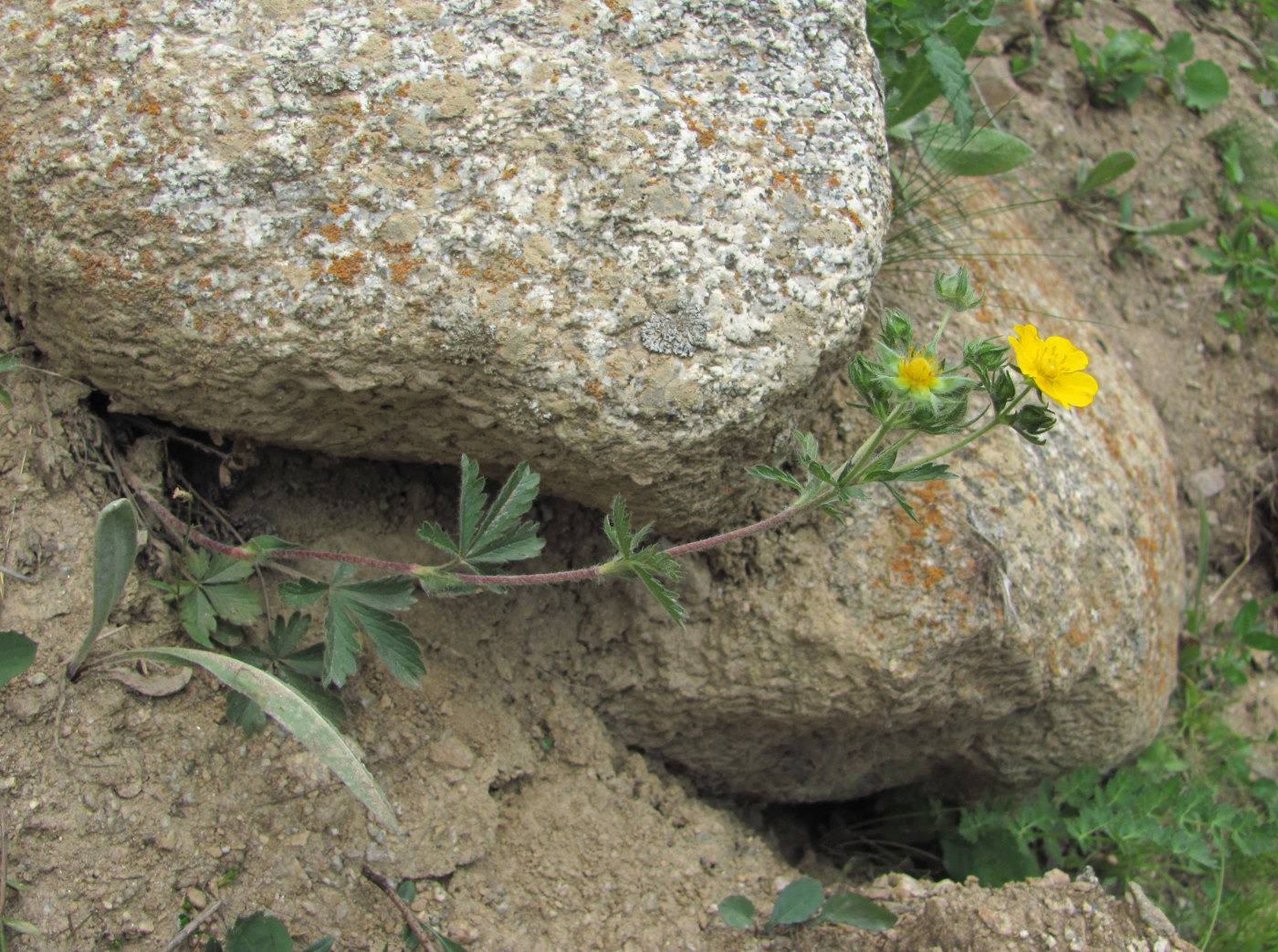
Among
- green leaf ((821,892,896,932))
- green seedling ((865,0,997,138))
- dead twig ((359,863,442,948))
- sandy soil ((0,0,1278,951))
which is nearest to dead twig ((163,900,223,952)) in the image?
sandy soil ((0,0,1278,951))

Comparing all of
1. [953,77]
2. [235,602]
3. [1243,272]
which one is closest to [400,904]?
[235,602]

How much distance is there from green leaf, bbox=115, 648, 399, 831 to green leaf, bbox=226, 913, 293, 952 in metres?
0.31

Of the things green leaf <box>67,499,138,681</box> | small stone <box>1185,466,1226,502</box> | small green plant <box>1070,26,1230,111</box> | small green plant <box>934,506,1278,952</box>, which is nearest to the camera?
green leaf <box>67,499,138,681</box>

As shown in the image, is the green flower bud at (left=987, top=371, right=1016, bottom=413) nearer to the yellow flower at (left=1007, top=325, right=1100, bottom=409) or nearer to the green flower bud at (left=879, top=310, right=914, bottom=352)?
the yellow flower at (left=1007, top=325, right=1100, bottom=409)

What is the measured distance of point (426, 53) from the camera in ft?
6.24

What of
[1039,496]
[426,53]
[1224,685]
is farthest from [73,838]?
[1224,685]

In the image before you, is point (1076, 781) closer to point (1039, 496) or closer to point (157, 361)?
point (1039, 496)

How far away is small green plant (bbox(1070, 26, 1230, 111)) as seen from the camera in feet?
13.3

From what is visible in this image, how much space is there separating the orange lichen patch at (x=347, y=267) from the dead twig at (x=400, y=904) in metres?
1.20

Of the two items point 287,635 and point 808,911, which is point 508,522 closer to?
point 287,635

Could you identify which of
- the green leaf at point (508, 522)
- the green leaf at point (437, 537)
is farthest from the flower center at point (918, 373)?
the green leaf at point (437, 537)

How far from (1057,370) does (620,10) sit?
114 cm

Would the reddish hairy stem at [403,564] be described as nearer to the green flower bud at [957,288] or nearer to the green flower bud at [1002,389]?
the green flower bud at [1002,389]

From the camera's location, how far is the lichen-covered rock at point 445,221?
70.6 inches
